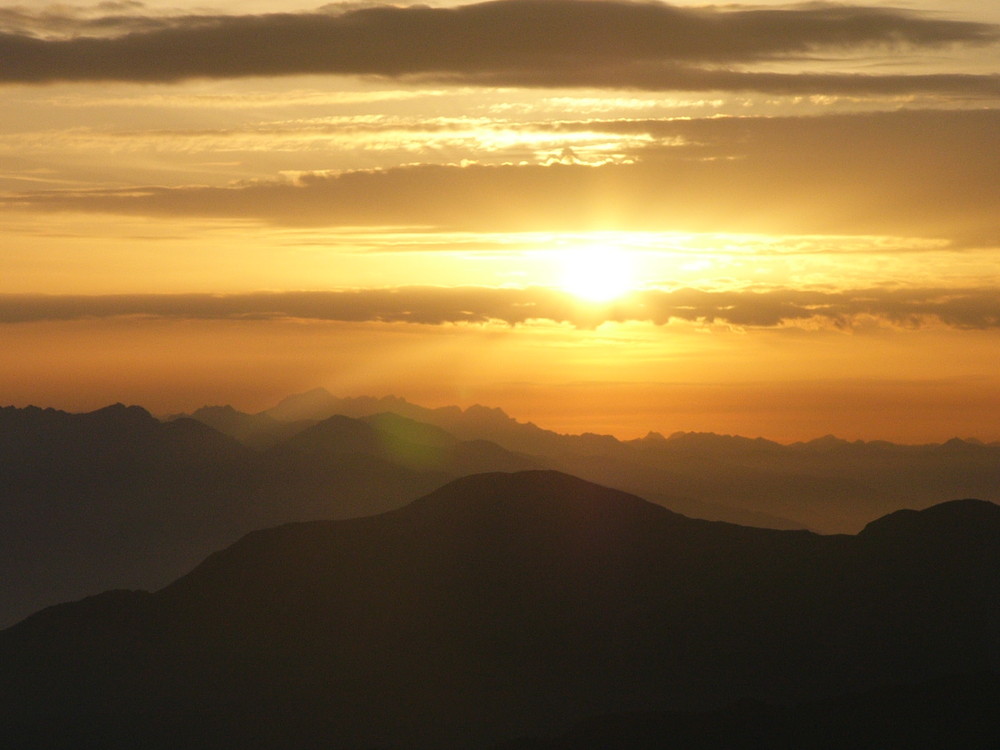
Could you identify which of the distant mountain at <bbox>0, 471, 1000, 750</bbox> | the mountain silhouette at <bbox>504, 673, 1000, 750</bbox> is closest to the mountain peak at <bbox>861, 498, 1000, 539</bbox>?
the distant mountain at <bbox>0, 471, 1000, 750</bbox>

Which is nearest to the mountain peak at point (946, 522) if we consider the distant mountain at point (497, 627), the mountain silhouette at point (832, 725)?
the distant mountain at point (497, 627)

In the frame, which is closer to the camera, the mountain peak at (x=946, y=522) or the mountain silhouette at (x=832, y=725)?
the mountain silhouette at (x=832, y=725)

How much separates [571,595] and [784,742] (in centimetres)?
5237

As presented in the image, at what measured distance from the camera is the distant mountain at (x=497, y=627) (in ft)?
509

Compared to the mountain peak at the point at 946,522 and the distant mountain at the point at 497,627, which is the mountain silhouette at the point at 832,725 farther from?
the mountain peak at the point at 946,522

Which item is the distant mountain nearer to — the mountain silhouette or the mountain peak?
the mountain peak

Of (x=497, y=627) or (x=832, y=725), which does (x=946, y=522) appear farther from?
(x=497, y=627)

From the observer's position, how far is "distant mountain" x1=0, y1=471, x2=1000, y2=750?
155 m

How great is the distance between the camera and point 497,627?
171750 mm

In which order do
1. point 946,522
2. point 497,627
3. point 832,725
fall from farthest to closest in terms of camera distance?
point 946,522, point 497,627, point 832,725

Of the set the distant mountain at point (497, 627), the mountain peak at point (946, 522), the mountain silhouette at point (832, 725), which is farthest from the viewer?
the mountain peak at point (946, 522)

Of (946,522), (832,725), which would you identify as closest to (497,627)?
(832,725)

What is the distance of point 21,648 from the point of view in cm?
18700

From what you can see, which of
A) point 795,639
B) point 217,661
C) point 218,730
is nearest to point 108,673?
point 217,661
